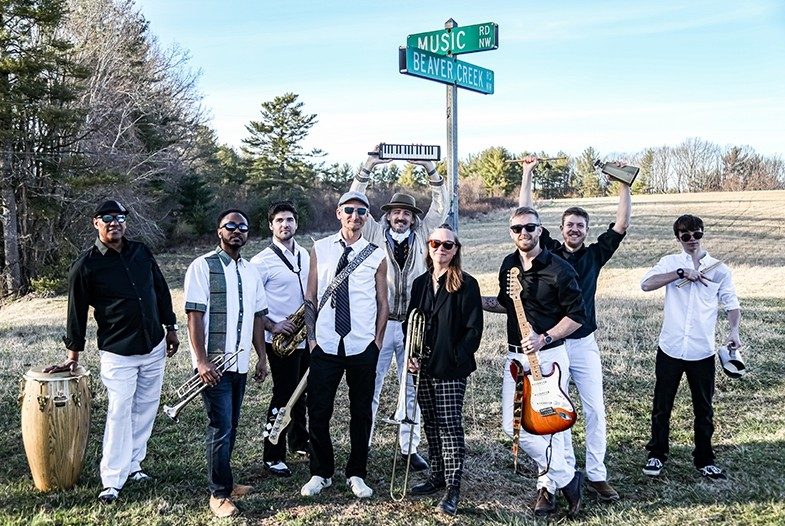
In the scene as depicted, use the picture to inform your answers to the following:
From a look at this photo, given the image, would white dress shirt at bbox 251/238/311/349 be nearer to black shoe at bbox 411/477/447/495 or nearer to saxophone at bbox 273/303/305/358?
saxophone at bbox 273/303/305/358

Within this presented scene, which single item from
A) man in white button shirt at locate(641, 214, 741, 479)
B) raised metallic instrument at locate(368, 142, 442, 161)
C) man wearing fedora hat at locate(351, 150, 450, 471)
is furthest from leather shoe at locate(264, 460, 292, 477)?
man in white button shirt at locate(641, 214, 741, 479)

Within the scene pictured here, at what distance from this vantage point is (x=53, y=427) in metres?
5.07

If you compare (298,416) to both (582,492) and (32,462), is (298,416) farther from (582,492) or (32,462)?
(582,492)

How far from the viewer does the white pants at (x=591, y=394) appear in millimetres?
5113

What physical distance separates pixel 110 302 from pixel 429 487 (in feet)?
9.24

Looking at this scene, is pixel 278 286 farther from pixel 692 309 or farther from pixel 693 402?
pixel 693 402

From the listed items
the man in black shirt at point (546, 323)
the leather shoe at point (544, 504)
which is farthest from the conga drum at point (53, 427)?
the leather shoe at point (544, 504)

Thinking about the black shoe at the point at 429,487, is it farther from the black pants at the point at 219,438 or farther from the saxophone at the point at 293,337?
the saxophone at the point at 293,337

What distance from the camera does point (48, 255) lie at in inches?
1076

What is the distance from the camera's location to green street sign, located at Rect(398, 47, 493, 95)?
5504 mm

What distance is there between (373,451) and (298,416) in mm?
755

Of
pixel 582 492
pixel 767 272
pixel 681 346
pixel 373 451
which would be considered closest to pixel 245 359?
pixel 373 451

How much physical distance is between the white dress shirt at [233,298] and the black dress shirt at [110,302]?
0.52m

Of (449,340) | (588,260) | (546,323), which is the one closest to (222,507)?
(449,340)
